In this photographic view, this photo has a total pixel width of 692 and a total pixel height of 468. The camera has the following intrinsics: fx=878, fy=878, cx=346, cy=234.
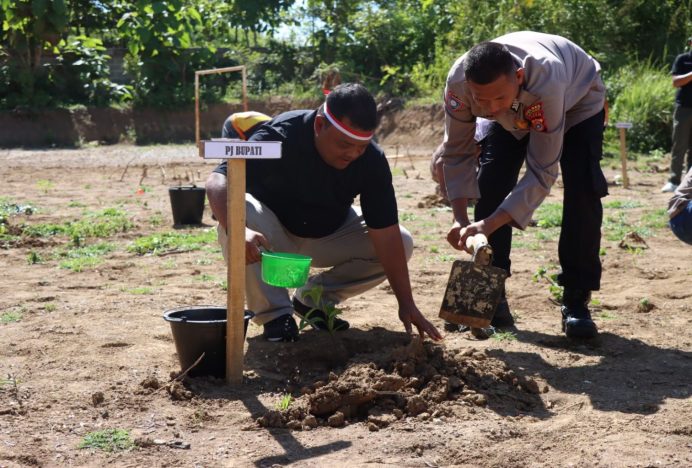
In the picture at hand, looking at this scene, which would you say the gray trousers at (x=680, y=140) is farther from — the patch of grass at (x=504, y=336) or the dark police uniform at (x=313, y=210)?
the dark police uniform at (x=313, y=210)

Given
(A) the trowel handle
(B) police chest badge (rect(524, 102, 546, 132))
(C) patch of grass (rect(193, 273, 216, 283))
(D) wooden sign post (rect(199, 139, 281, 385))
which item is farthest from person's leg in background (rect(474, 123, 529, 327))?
(C) patch of grass (rect(193, 273, 216, 283))

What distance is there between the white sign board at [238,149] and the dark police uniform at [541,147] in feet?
3.76

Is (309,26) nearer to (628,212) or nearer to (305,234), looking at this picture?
(628,212)

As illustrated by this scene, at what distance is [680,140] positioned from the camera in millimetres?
11070

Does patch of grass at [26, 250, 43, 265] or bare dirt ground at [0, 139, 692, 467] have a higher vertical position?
bare dirt ground at [0, 139, 692, 467]

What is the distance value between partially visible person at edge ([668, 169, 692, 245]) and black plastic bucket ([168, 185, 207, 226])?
5356 mm

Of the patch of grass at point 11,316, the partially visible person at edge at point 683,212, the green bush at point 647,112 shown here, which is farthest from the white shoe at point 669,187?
the patch of grass at point 11,316

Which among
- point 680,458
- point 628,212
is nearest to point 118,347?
point 680,458

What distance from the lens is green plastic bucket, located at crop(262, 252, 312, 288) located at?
3758mm

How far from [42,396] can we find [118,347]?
2.39 ft

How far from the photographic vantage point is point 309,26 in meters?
22.7

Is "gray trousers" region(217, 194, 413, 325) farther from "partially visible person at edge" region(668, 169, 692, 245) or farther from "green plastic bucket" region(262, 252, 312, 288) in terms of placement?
"partially visible person at edge" region(668, 169, 692, 245)

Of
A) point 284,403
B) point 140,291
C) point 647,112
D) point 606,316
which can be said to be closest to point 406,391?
point 284,403

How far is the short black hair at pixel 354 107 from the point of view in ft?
13.2
